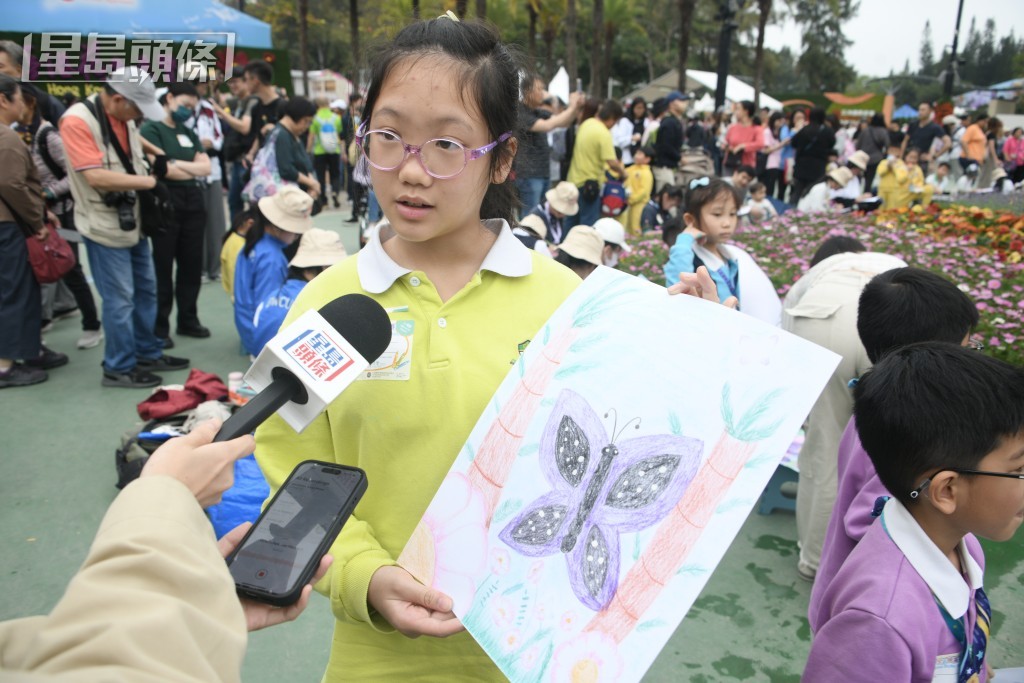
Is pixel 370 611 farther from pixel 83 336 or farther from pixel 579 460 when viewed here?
pixel 83 336

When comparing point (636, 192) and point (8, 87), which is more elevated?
point (8, 87)

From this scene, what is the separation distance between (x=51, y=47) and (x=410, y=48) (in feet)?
23.4

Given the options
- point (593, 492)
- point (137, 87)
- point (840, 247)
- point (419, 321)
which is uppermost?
point (137, 87)

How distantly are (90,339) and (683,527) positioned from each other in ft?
19.1

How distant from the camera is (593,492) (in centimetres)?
124

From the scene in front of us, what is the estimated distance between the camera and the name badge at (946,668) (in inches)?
57.9

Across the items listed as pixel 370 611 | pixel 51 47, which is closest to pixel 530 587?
pixel 370 611

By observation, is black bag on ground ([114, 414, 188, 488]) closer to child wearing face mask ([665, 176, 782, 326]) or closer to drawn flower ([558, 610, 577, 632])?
child wearing face mask ([665, 176, 782, 326])

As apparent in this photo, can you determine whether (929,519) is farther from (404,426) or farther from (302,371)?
(302,371)

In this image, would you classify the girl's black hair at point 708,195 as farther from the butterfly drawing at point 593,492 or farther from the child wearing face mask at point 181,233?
the child wearing face mask at point 181,233

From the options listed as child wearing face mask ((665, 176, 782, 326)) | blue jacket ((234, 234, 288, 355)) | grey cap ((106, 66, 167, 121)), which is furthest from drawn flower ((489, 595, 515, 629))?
grey cap ((106, 66, 167, 121))

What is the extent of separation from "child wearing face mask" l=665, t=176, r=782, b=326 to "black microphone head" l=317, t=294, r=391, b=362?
2.72m

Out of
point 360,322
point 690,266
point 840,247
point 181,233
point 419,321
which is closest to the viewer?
point 360,322

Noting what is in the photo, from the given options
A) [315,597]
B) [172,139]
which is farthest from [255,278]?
[315,597]
